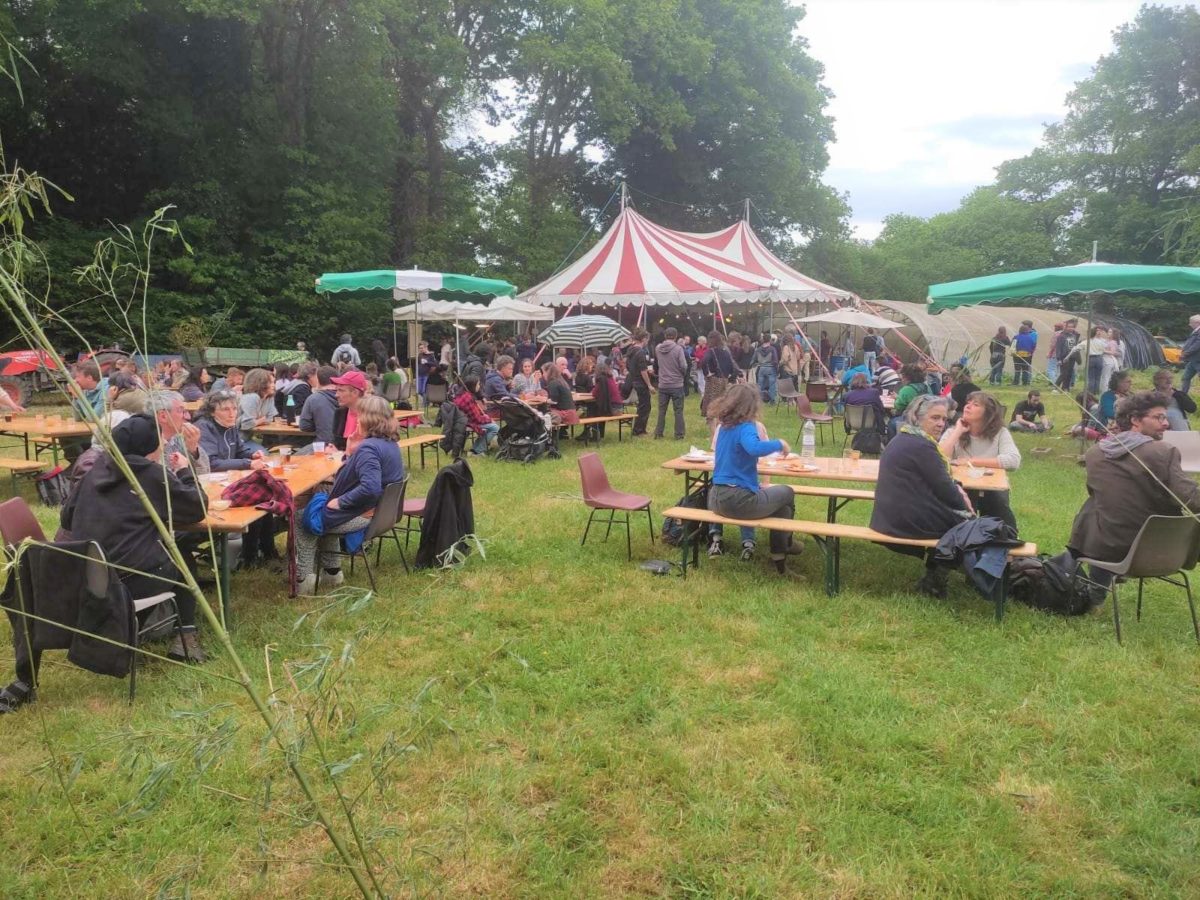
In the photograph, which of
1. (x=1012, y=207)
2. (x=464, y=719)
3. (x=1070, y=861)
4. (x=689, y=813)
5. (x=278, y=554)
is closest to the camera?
(x=1070, y=861)

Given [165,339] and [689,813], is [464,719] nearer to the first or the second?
[689,813]

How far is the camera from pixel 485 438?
31.9 ft

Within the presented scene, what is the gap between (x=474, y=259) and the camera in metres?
23.1

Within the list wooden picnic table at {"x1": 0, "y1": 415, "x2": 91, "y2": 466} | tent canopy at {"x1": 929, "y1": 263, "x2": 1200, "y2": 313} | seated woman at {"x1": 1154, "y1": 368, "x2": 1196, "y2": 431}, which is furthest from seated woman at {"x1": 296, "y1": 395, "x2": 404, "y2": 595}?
seated woman at {"x1": 1154, "y1": 368, "x2": 1196, "y2": 431}

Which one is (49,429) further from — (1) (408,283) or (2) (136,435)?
(2) (136,435)

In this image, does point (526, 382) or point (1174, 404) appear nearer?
point (1174, 404)

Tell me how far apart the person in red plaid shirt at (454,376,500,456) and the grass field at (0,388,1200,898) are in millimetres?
4458

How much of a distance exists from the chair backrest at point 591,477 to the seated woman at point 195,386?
5.16 metres

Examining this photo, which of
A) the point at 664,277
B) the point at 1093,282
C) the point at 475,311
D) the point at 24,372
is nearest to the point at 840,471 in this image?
the point at 1093,282

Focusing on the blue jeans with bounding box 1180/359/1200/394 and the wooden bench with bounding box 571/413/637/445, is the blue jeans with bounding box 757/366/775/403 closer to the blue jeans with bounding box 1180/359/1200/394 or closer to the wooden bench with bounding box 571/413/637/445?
the wooden bench with bounding box 571/413/637/445

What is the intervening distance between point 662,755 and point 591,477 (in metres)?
2.84

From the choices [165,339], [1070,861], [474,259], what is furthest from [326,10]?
[1070,861]

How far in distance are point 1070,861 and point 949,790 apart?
0.43m

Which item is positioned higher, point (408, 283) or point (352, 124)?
point (352, 124)
